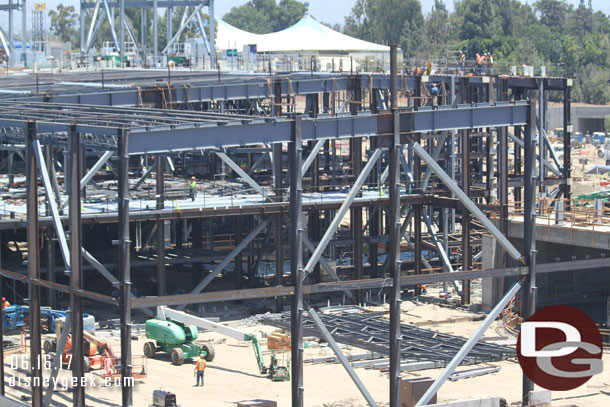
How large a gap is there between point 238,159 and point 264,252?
17346 mm

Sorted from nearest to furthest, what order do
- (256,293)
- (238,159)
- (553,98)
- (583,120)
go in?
(256,293) → (238,159) → (583,120) → (553,98)

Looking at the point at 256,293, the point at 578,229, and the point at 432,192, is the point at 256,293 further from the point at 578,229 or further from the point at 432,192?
the point at 432,192

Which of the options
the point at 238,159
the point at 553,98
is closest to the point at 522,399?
the point at 238,159

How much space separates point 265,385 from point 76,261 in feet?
29.3

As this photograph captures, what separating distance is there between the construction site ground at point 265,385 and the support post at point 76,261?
3.91 metres

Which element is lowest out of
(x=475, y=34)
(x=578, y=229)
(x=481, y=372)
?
(x=481, y=372)

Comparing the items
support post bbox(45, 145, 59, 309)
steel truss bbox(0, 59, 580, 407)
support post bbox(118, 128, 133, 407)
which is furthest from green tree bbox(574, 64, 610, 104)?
support post bbox(118, 128, 133, 407)

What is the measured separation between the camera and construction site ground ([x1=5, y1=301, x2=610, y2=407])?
34.2 m

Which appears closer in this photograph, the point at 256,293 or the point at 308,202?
the point at 256,293

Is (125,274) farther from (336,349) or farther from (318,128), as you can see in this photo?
(318,128)

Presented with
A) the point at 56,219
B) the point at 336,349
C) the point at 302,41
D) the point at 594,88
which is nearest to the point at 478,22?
the point at 594,88

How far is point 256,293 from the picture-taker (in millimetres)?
30203

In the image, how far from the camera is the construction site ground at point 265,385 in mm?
34156

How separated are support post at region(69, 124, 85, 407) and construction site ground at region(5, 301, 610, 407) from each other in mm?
3909
